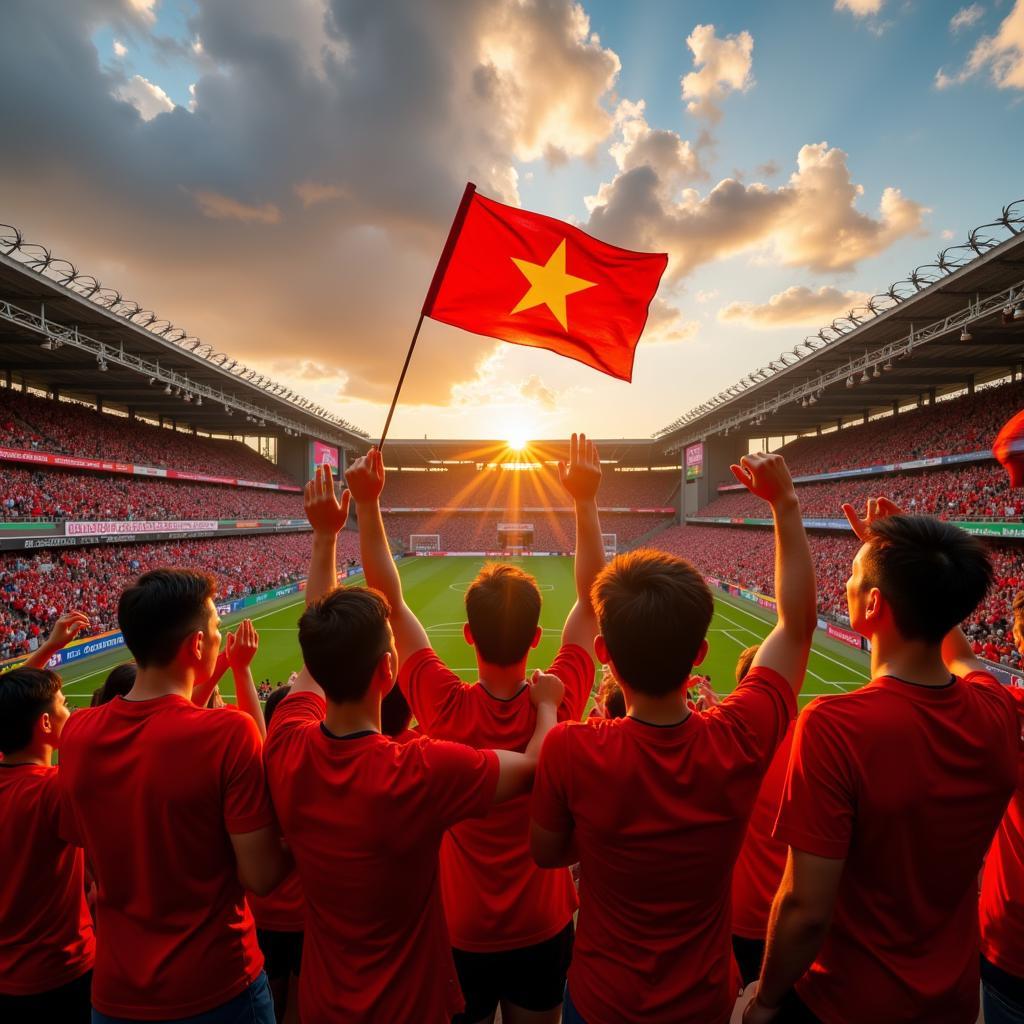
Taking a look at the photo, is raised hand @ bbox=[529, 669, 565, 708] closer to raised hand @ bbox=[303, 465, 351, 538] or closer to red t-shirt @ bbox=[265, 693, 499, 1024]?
red t-shirt @ bbox=[265, 693, 499, 1024]

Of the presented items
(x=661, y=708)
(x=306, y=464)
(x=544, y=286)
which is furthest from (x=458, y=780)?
(x=306, y=464)

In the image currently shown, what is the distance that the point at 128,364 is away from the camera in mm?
27172

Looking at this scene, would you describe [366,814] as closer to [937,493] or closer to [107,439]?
[937,493]

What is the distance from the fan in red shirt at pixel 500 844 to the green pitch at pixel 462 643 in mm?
16002

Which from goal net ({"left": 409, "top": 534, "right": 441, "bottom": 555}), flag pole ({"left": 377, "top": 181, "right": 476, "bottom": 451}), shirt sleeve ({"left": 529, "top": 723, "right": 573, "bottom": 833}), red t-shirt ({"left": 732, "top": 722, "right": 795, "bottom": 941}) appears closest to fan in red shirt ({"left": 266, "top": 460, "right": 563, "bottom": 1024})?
shirt sleeve ({"left": 529, "top": 723, "right": 573, "bottom": 833})

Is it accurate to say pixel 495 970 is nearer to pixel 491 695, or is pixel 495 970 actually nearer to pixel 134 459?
pixel 491 695

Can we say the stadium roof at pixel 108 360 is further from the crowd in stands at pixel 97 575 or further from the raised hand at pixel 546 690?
the raised hand at pixel 546 690

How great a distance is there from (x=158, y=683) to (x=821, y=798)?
2.44m

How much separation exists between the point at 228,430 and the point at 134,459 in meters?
16.2

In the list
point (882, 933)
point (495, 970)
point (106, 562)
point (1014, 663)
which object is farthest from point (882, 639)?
point (106, 562)

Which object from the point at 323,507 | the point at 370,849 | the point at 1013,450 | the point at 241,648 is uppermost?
the point at 1013,450

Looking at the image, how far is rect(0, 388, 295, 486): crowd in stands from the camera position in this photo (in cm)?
2655

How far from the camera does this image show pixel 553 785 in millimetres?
1847

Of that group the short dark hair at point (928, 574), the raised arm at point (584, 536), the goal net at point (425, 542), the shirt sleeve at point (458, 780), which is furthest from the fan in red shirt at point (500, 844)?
the goal net at point (425, 542)
